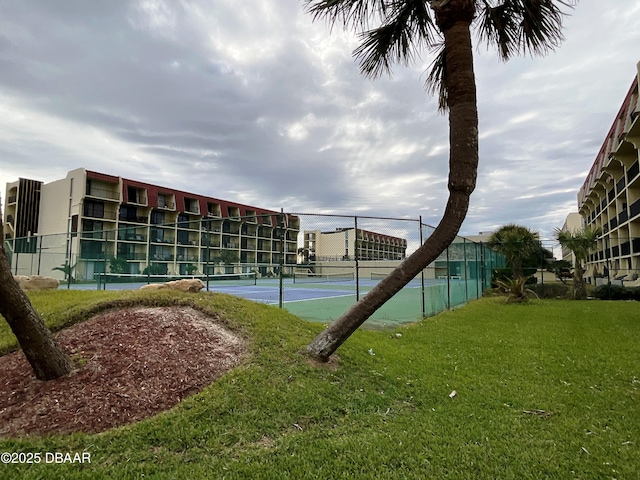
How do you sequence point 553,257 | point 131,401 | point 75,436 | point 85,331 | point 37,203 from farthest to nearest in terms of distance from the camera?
1. point 37,203
2. point 553,257
3. point 85,331
4. point 131,401
5. point 75,436

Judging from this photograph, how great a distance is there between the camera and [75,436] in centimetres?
307

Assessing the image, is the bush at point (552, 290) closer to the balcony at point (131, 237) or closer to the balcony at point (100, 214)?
the balcony at point (131, 237)

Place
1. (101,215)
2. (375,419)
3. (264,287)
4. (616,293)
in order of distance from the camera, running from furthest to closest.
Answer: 1. (101,215)
2. (616,293)
3. (264,287)
4. (375,419)

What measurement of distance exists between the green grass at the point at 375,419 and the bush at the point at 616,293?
12092mm

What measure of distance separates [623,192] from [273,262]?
26.1m

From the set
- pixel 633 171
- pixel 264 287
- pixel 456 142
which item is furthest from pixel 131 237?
pixel 633 171

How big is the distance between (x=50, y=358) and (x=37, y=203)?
46.4 metres

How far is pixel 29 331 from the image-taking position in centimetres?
365

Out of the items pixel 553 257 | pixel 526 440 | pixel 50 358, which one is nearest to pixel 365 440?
pixel 526 440

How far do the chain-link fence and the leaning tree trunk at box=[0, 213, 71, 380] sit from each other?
4835mm

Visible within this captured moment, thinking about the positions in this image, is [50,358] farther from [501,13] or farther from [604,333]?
[604,333]

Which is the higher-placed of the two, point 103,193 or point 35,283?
point 103,193

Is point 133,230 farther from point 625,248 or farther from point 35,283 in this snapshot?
point 625,248

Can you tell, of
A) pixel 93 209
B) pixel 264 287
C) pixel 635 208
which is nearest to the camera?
pixel 264 287
